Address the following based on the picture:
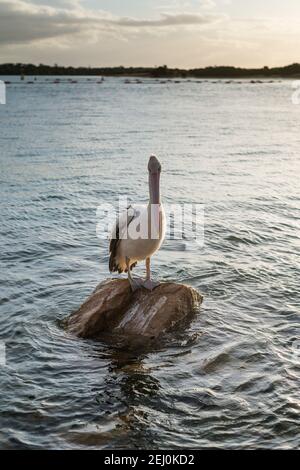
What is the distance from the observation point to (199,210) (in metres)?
16.2

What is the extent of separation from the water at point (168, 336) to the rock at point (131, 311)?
0.22 meters

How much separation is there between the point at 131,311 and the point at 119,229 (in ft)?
3.86

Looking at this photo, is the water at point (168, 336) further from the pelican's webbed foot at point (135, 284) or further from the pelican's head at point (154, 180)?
the pelican's head at point (154, 180)

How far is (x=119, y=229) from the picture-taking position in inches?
338

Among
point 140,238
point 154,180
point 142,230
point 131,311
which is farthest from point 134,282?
point 154,180

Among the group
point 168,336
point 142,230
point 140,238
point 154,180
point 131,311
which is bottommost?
point 168,336

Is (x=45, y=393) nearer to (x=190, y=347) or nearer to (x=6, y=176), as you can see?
(x=190, y=347)

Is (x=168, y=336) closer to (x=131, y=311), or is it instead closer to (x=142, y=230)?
(x=131, y=311)

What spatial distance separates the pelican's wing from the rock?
0.47 meters

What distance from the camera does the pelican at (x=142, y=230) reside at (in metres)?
8.05

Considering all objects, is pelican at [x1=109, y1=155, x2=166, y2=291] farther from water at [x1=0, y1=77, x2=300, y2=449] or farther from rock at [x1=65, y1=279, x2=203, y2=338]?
Result: water at [x1=0, y1=77, x2=300, y2=449]

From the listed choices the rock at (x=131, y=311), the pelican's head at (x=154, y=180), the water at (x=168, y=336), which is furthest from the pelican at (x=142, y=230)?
the water at (x=168, y=336)
